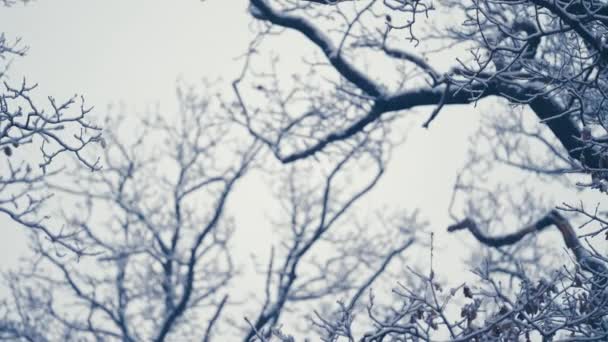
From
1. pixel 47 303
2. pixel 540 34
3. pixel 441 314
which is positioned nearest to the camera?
pixel 540 34

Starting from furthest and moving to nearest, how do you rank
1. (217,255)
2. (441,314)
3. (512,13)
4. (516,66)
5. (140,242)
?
(217,255) < (140,242) < (512,13) < (516,66) < (441,314)

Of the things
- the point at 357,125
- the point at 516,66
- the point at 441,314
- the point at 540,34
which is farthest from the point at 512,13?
the point at 441,314

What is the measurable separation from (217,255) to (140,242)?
1898 millimetres

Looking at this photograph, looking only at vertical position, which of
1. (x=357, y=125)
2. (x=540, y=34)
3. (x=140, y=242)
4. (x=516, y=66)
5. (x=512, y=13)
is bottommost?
(x=540, y=34)

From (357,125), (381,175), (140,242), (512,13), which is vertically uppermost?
(140,242)

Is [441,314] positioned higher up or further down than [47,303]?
further down

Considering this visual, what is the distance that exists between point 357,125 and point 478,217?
24.3ft

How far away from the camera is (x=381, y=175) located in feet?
33.4

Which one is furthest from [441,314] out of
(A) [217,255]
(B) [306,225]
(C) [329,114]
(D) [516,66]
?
(A) [217,255]

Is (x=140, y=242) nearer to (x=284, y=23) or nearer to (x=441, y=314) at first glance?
(x=284, y=23)

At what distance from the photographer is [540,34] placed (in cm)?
317

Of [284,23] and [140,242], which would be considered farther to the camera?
[140,242]

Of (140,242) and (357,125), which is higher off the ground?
(140,242)

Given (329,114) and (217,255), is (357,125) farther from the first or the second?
(217,255)
